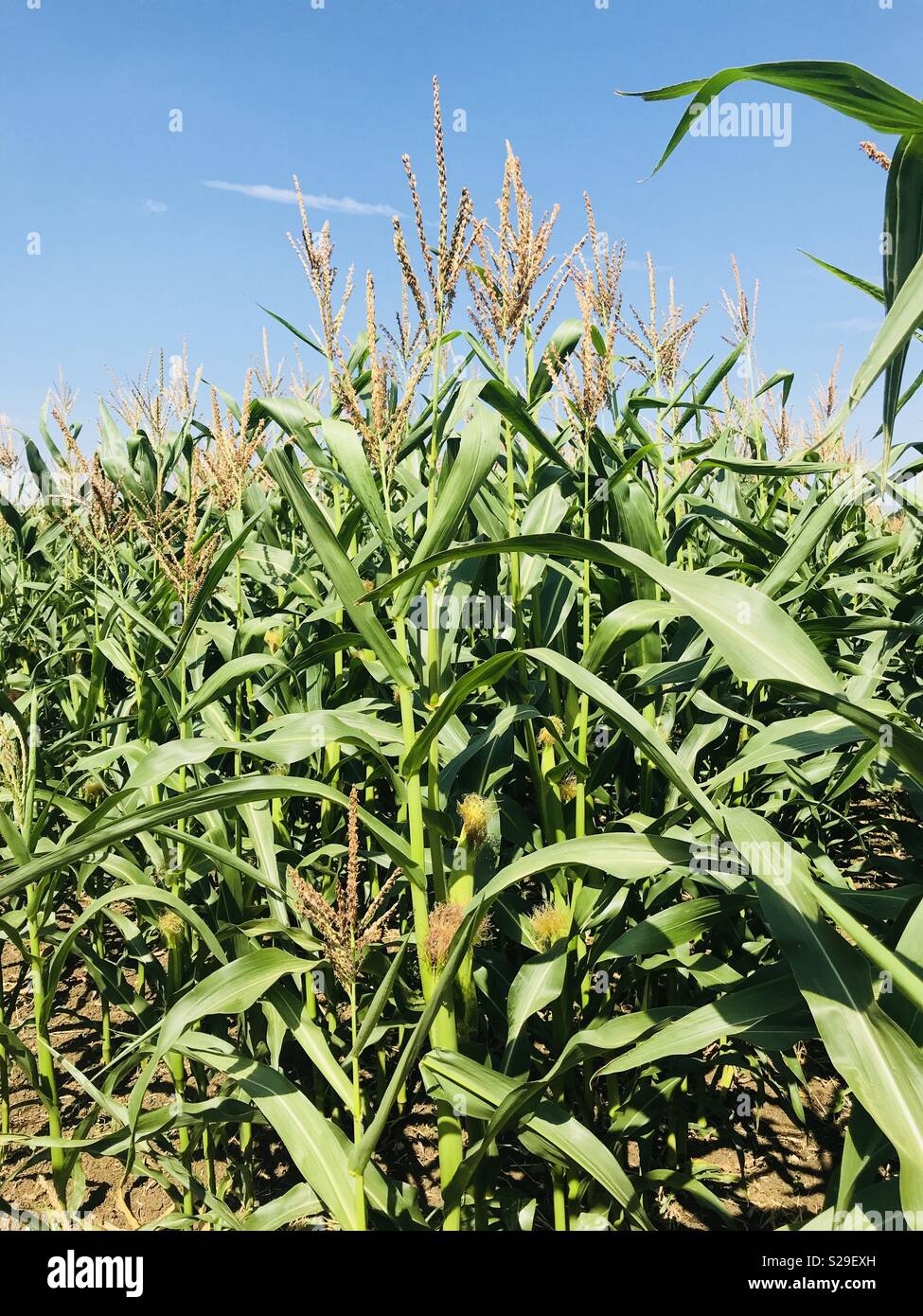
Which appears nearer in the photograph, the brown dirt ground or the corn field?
the corn field

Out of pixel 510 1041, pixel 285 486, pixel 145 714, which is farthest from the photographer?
pixel 145 714

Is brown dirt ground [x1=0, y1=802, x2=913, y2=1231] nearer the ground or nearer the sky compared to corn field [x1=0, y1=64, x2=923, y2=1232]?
nearer the ground

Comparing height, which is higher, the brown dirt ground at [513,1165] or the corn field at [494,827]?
the corn field at [494,827]

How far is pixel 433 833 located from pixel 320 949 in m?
0.29

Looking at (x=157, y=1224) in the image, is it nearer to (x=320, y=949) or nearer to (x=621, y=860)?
(x=320, y=949)

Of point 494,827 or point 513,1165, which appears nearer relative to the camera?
point 494,827

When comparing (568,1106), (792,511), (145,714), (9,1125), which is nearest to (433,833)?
(568,1106)

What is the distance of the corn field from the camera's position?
1123mm

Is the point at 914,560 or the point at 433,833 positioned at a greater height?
the point at 914,560

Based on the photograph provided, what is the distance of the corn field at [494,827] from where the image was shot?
112 centimetres

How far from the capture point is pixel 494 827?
1710 millimetres

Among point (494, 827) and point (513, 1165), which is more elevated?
point (494, 827)

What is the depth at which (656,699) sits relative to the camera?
2.21m

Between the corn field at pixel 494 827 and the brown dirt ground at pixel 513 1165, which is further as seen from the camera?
the brown dirt ground at pixel 513 1165
